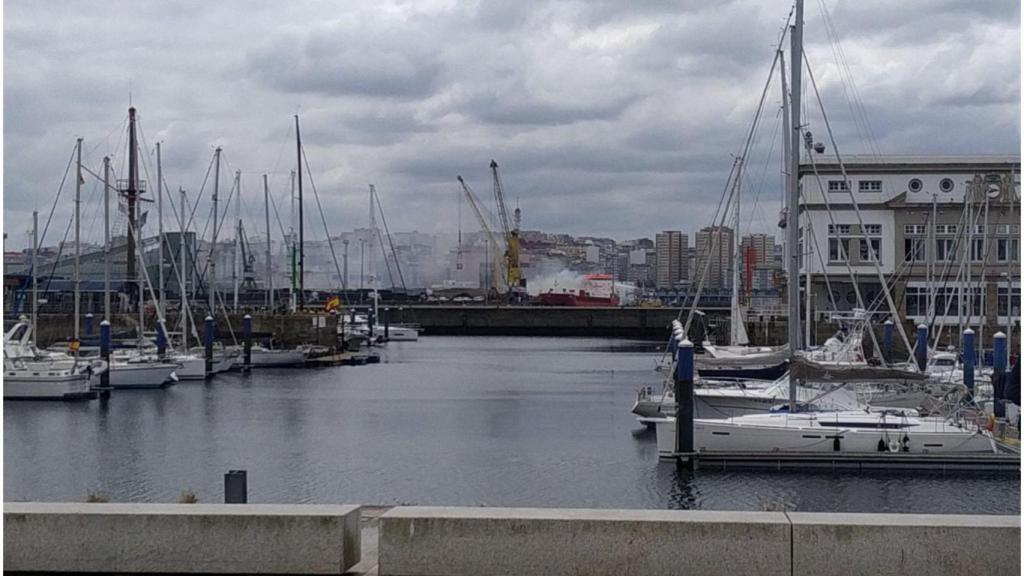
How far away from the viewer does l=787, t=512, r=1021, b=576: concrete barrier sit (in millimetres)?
11438

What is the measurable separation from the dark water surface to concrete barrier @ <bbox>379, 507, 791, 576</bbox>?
17635 mm

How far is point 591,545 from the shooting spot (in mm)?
11664

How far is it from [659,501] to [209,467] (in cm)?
1615

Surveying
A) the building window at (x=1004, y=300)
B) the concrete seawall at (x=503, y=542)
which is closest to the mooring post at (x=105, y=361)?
the concrete seawall at (x=503, y=542)

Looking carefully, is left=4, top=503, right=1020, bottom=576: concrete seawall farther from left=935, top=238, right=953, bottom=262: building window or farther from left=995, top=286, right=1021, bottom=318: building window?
left=995, top=286, right=1021, bottom=318: building window

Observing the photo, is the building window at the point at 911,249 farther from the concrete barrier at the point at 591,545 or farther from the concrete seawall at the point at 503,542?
the concrete barrier at the point at 591,545

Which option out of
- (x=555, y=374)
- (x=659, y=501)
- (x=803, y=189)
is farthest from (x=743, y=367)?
(x=803, y=189)

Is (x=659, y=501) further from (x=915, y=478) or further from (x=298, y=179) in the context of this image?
(x=298, y=179)

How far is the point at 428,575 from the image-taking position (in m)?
11.8

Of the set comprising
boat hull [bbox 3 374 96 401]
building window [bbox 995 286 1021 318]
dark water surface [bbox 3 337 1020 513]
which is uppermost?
building window [bbox 995 286 1021 318]

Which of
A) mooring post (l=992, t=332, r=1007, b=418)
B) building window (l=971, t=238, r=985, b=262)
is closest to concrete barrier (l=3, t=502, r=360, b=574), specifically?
mooring post (l=992, t=332, r=1007, b=418)

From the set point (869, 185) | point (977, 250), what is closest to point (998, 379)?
point (977, 250)

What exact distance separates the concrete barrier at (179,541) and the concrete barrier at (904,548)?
4200 millimetres

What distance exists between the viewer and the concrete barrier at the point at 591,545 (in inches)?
458
